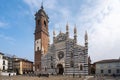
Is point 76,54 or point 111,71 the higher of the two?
point 76,54

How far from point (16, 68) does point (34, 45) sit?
50.9 ft

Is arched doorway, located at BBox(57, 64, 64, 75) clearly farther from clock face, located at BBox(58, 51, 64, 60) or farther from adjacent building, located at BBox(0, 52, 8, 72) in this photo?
adjacent building, located at BBox(0, 52, 8, 72)

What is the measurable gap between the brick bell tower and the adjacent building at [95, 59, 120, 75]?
17.8m

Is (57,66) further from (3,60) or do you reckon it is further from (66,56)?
(3,60)

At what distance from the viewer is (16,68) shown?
68.1 metres

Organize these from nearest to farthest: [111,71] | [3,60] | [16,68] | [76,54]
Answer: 1. [76,54]
2. [111,71]
3. [3,60]
4. [16,68]

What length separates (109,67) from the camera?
5294cm

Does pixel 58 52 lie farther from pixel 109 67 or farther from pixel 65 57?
pixel 109 67

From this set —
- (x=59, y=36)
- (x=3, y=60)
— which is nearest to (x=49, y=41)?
(x=59, y=36)

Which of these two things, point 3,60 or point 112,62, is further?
A: point 3,60

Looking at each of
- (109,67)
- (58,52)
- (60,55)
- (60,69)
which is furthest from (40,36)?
(109,67)

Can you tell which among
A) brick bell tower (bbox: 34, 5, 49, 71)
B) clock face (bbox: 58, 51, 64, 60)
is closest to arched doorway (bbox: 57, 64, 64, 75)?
clock face (bbox: 58, 51, 64, 60)

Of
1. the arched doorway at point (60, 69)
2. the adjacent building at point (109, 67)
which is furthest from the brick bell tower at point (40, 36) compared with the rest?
the adjacent building at point (109, 67)

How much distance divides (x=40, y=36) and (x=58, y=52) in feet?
30.2
